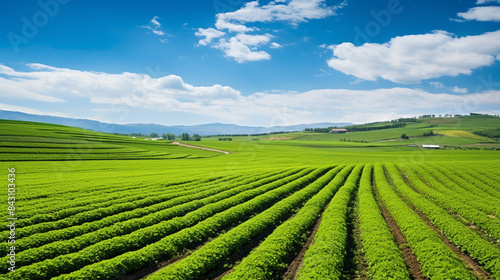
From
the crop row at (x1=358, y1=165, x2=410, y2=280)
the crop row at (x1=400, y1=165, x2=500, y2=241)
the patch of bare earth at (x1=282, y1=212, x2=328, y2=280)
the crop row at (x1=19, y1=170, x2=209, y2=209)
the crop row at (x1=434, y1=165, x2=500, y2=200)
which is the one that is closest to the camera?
the crop row at (x1=358, y1=165, x2=410, y2=280)

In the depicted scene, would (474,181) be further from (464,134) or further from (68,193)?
(464,134)

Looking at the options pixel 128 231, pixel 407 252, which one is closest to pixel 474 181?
pixel 407 252

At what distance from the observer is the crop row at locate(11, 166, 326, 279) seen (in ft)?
42.8

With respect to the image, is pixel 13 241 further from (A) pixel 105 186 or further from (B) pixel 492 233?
(B) pixel 492 233

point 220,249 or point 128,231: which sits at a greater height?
point 220,249

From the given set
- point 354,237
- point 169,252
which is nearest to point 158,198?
point 169,252

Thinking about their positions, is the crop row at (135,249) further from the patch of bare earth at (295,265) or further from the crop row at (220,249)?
the patch of bare earth at (295,265)

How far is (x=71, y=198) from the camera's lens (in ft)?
90.6

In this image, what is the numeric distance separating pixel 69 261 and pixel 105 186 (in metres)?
22.9

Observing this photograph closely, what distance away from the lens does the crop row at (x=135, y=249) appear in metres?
13.0

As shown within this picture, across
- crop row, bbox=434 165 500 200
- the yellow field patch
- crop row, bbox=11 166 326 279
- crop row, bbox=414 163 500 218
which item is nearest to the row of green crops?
crop row, bbox=11 166 326 279

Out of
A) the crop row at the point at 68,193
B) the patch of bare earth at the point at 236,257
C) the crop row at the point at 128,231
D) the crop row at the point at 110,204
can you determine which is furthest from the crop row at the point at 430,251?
the crop row at the point at 68,193

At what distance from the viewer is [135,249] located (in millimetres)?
16969

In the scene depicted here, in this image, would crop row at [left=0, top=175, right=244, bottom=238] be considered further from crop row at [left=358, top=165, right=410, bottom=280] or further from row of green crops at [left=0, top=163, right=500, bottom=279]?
crop row at [left=358, top=165, right=410, bottom=280]
